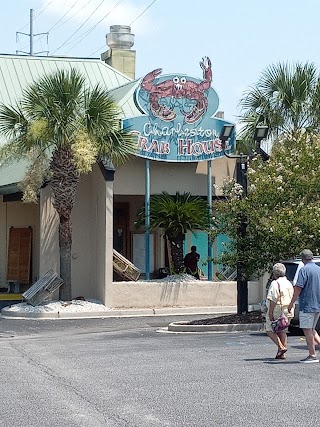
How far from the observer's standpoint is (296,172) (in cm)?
2145

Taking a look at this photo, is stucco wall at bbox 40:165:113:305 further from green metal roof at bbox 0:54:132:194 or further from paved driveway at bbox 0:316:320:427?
green metal roof at bbox 0:54:132:194

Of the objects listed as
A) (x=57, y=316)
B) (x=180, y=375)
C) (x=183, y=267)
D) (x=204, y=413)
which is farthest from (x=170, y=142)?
(x=204, y=413)

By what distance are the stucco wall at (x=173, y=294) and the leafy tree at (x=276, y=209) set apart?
4620 mm

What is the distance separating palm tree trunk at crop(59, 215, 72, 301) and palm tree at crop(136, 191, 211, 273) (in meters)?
2.56

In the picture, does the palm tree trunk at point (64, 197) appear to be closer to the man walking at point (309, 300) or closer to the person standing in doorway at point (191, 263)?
the person standing in doorway at point (191, 263)

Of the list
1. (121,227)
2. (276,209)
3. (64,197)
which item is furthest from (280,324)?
(121,227)

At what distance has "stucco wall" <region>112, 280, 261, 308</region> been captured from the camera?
2619cm

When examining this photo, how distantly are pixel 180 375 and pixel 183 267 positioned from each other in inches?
566

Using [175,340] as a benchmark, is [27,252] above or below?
above

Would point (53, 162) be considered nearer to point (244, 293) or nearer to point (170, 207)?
point (170, 207)

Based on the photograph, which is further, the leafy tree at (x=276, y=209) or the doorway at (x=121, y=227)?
the doorway at (x=121, y=227)

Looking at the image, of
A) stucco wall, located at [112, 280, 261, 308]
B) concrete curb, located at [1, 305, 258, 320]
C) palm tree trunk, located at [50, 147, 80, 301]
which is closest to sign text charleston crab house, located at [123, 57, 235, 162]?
palm tree trunk, located at [50, 147, 80, 301]

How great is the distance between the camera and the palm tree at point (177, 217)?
26578 mm

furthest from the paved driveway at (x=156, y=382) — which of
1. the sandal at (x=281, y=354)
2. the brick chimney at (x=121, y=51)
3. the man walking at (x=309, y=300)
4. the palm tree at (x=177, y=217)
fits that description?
the brick chimney at (x=121, y=51)
